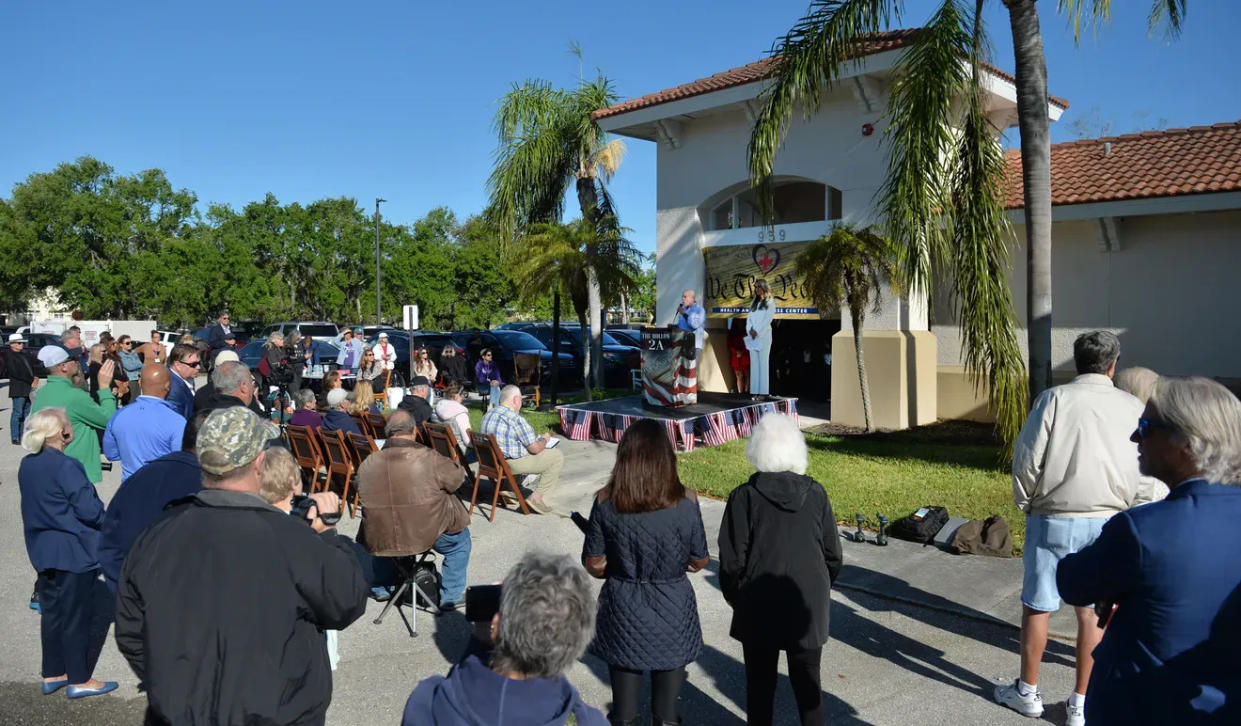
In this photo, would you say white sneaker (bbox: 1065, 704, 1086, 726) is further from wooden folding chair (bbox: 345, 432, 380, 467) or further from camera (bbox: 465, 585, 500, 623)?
wooden folding chair (bbox: 345, 432, 380, 467)

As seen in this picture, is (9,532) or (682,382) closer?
(9,532)

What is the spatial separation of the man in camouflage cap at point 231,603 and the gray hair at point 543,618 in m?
0.75

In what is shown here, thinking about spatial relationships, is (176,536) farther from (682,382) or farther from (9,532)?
(682,382)

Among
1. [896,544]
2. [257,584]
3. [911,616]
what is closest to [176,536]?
[257,584]

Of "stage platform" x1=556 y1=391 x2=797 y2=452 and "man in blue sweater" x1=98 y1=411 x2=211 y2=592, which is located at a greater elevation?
"man in blue sweater" x1=98 y1=411 x2=211 y2=592

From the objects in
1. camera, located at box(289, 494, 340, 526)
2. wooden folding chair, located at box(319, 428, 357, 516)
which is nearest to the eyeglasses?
camera, located at box(289, 494, 340, 526)

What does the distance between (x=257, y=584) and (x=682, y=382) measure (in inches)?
423

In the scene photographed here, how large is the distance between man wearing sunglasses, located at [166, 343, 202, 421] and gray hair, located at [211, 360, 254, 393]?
164 centimetres

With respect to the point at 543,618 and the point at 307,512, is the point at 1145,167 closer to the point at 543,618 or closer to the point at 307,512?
the point at 307,512

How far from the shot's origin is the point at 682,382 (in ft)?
42.6

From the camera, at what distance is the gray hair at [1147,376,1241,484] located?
83.5 inches

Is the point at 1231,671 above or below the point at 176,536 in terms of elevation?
below

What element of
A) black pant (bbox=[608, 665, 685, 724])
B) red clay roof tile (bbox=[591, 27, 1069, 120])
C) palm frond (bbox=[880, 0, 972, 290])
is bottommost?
black pant (bbox=[608, 665, 685, 724])

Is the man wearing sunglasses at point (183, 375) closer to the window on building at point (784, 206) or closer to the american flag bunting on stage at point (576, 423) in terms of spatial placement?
the american flag bunting on stage at point (576, 423)
